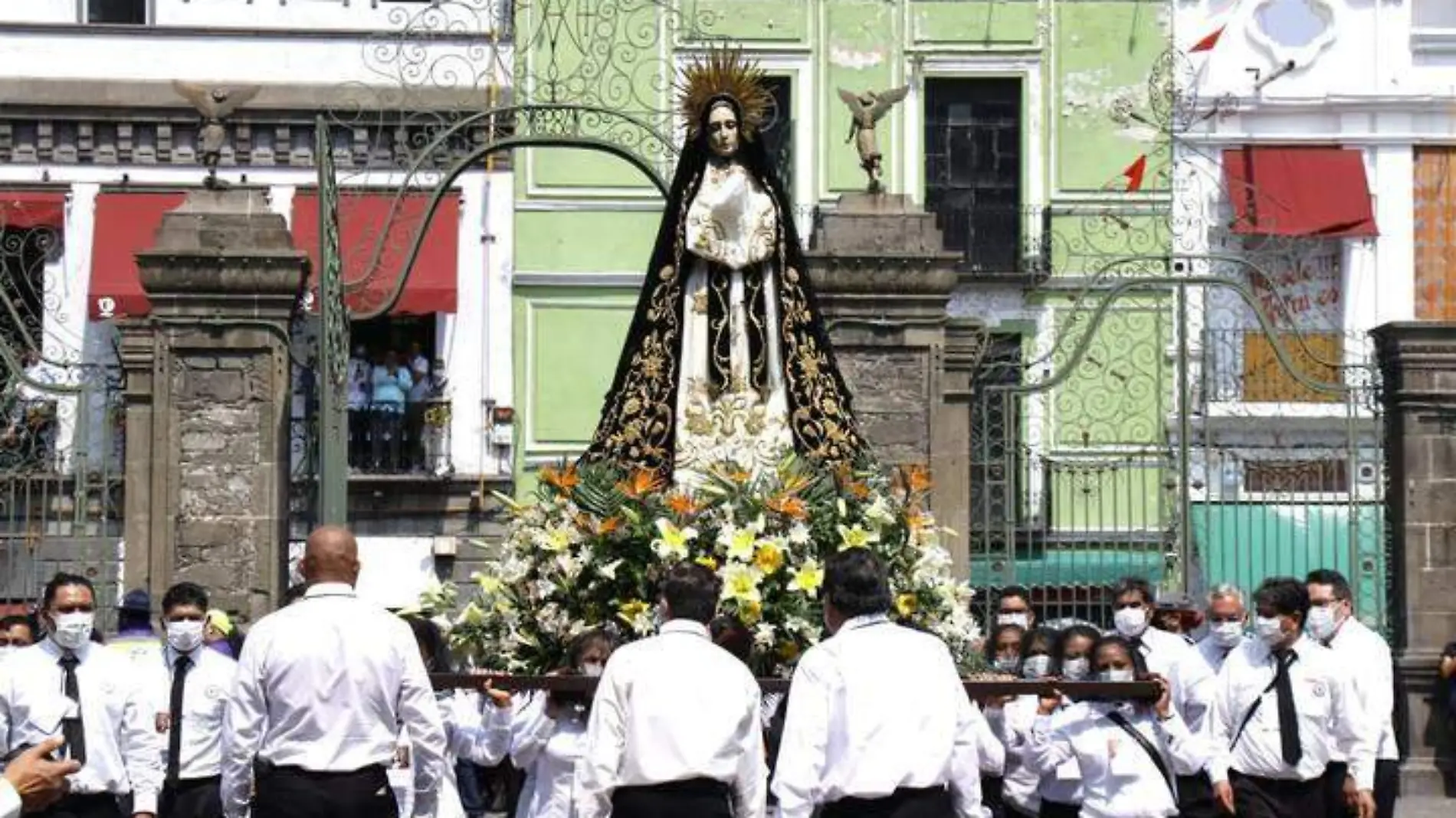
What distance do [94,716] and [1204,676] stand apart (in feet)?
16.3

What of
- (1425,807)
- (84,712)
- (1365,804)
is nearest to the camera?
(84,712)

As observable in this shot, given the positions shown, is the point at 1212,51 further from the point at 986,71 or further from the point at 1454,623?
the point at 1454,623

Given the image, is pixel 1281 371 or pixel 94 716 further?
pixel 1281 371

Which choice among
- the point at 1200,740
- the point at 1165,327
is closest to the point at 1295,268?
the point at 1165,327

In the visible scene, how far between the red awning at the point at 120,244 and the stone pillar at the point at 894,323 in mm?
12827

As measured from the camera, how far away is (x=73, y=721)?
1253 centimetres

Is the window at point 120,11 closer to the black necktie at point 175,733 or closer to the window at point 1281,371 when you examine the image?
the window at point 1281,371

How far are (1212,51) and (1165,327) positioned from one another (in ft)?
11.8

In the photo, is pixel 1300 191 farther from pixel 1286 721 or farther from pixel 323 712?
pixel 323 712

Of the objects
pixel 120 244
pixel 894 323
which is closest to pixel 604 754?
pixel 894 323

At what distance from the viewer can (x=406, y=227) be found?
30109 mm

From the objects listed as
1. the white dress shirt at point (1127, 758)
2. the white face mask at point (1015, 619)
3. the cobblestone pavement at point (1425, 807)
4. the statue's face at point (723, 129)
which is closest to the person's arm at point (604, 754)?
the white dress shirt at point (1127, 758)

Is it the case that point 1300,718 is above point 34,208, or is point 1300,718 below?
below

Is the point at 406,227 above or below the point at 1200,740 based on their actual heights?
above
